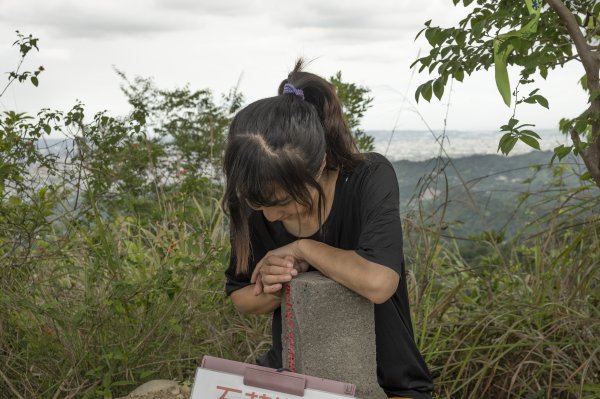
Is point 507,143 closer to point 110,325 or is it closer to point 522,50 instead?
point 522,50

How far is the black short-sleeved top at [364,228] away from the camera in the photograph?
254 cm

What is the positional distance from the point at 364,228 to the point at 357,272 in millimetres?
168

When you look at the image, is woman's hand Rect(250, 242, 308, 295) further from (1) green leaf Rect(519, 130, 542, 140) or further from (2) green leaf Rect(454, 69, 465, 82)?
(2) green leaf Rect(454, 69, 465, 82)

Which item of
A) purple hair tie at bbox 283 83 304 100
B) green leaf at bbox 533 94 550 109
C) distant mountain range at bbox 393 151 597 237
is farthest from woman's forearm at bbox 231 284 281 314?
distant mountain range at bbox 393 151 597 237

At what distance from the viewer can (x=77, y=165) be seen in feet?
14.7

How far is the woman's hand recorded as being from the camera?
8.11ft

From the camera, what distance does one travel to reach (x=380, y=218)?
246 centimetres

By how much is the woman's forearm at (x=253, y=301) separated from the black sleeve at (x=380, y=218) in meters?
0.41

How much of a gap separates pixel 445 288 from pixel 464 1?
6.71 feet

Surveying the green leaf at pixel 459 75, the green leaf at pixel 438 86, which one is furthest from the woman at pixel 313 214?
the green leaf at pixel 459 75

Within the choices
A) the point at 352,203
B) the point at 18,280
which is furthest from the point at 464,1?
the point at 18,280

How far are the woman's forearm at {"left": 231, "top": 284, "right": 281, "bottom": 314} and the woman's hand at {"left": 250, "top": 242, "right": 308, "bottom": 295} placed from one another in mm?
125

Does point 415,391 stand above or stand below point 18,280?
below

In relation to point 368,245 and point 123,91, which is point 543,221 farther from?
point 123,91
